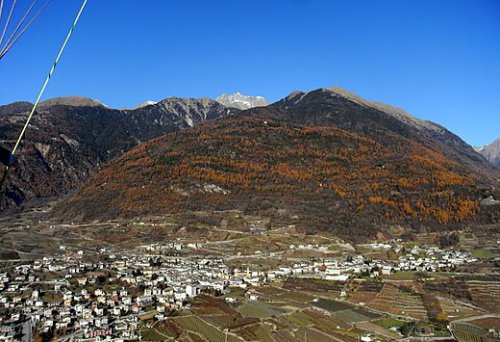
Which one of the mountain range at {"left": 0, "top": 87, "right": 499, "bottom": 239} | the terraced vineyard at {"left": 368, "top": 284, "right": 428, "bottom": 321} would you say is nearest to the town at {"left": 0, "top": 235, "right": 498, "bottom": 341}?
the terraced vineyard at {"left": 368, "top": 284, "right": 428, "bottom": 321}

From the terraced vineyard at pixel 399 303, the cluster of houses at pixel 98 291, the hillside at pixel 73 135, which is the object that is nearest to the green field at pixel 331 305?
the terraced vineyard at pixel 399 303

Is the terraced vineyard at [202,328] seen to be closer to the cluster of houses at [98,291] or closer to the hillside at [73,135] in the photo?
the cluster of houses at [98,291]

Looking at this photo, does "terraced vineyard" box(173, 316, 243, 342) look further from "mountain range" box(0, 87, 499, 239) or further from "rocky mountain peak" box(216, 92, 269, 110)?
"rocky mountain peak" box(216, 92, 269, 110)

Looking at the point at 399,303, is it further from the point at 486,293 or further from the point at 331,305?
the point at 486,293

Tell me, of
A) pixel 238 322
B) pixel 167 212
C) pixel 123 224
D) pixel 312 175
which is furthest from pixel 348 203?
pixel 238 322

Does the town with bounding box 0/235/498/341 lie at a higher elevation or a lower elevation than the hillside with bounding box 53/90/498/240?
lower

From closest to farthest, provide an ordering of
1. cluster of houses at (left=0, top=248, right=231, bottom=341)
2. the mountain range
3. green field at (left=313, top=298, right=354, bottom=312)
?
cluster of houses at (left=0, top=248, right=231, bottom=341) → green field at (left=313, top=298, right=354, bottom=312) → the mountain range

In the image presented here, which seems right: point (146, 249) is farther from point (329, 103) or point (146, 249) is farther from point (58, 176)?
point (329, 103)
